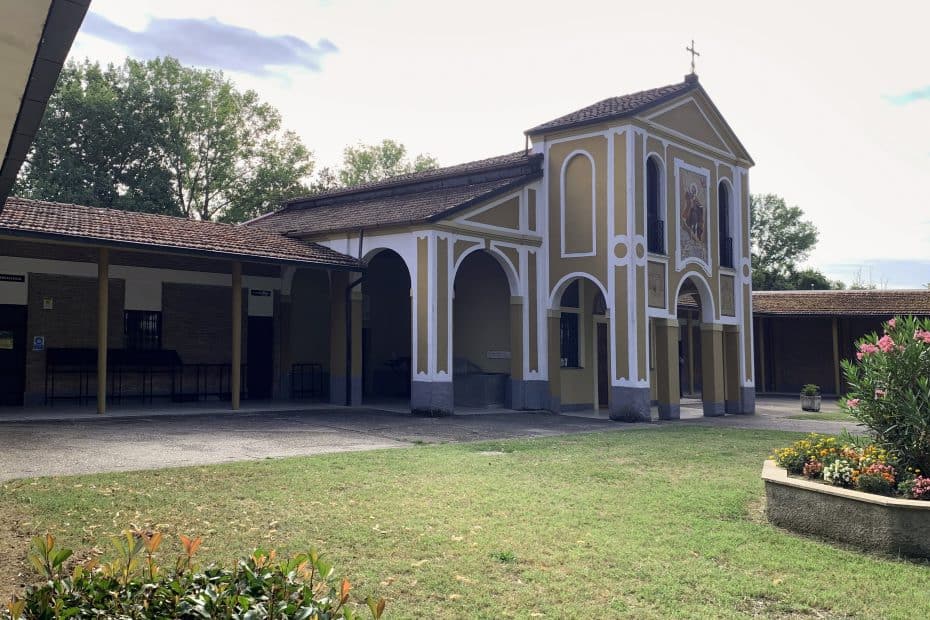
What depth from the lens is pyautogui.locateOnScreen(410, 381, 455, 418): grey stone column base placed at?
17.4 meters

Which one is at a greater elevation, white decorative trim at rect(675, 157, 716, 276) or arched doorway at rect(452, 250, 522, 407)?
white decorative trim at rect(675, 157, 716, 276)

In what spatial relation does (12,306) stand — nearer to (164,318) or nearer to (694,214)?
(164,318)

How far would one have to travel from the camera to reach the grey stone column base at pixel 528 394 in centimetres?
1970

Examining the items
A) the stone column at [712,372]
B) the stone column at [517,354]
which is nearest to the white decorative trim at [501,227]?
the stone column at [517,354]

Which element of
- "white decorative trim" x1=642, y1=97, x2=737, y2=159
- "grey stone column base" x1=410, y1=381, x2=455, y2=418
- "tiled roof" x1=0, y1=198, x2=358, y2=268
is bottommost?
"grey stone column base" x1=410, y1=381, x2=455, y2=418

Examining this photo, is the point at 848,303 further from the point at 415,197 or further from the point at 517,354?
the point at 415,197

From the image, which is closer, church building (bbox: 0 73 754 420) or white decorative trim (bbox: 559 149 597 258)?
church building (bbox: 0 73 754 420)

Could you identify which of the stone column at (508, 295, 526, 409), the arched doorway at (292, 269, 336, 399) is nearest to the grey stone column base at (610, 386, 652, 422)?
the stone column at (508, 295, 526, 409)

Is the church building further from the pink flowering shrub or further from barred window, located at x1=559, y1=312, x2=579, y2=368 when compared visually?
the pink flowering shrub

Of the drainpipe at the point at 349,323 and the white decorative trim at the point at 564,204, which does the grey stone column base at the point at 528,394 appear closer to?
the white decorative trim at the point at 564,204

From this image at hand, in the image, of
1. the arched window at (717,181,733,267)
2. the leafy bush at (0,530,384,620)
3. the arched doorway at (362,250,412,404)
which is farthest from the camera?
the arched doorway at (362,250,412,404)

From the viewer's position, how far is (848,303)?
96.6 feet

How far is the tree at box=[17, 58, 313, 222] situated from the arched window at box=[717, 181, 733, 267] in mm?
23541

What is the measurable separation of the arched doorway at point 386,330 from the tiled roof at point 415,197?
2.00 meters
